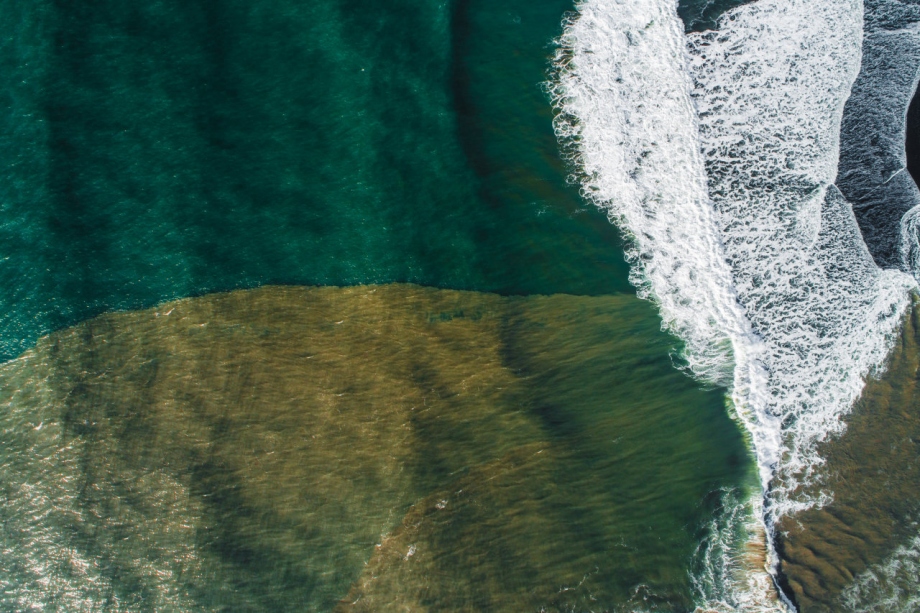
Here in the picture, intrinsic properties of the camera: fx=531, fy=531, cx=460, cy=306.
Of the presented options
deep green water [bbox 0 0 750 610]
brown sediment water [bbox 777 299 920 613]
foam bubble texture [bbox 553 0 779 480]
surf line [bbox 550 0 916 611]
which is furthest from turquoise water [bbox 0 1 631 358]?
brown sediment water [bbox 777 299 920 613]

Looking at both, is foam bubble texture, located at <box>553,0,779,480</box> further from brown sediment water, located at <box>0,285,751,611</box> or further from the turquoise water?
brown sediment water, located at <box>0,285,751,611</box>

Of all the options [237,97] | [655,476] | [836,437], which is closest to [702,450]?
[655,476]

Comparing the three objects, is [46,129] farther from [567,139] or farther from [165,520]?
[567,139]

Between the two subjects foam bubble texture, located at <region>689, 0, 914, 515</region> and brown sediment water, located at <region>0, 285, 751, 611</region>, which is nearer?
brown sediment water, located at <region>0, 285, 751, 611</region>

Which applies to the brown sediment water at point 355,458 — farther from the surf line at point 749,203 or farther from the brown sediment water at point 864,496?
the brown sediment water at point 864,496

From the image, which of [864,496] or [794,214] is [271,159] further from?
[864,496]
